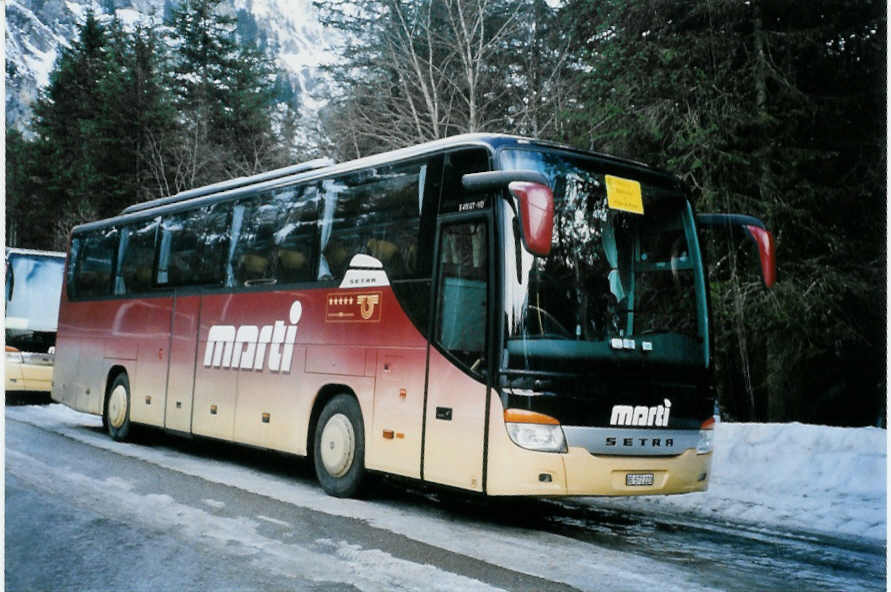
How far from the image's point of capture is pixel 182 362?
12391mm

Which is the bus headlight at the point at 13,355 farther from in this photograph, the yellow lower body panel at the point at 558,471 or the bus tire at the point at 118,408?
the yellow lower body panel at the point at 558,471

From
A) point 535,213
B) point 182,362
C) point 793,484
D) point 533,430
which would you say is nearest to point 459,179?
point 535,213

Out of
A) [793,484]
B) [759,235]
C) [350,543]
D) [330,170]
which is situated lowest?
[350,543]

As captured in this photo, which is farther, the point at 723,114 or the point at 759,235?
the point at 723,114

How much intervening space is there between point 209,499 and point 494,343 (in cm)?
312

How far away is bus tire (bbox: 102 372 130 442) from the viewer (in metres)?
13.7

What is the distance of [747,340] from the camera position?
15.9 meters

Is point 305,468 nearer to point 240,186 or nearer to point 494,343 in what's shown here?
point 240,186

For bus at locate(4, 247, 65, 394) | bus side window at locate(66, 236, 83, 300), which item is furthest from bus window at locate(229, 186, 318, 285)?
bus at locate(4, 247, 65, 394)

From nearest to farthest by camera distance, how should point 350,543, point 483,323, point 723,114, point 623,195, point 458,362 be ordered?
point 350,543 → point 483,323 → point 458,362 → point 623,195 → point 723,114

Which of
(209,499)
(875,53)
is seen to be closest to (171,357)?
(209,499)

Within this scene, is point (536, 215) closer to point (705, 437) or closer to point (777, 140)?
point (705, 437)

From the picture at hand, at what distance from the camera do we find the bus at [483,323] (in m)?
7.42

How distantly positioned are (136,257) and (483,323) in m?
7.96
